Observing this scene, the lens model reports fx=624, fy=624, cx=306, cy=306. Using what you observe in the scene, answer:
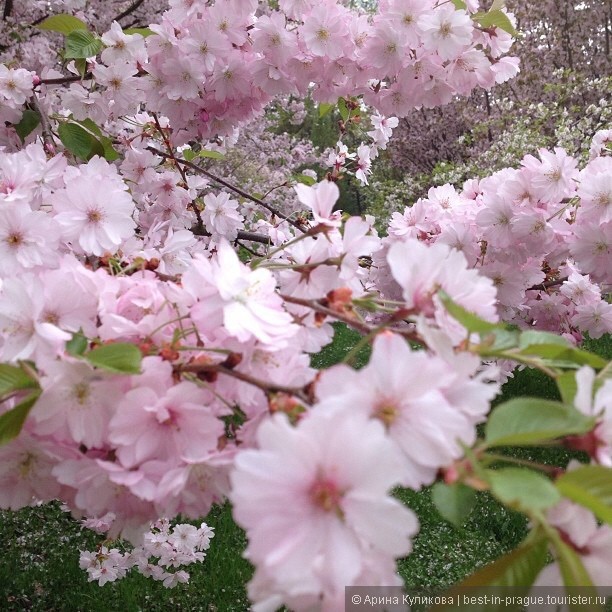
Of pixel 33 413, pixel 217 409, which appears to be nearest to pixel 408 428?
pixel 217 409

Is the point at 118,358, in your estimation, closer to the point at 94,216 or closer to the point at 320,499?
the point at 320,499

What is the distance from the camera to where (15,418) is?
Result: 66cm

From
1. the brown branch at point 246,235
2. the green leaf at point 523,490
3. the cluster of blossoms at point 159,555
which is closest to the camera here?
the green leaf at point 523,490

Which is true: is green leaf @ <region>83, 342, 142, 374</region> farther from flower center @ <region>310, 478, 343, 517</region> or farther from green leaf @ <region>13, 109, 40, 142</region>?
green leaf @ <region>13, 109, 40, 142</region>

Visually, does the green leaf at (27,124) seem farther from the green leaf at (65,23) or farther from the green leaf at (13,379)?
the green leaf at (13,379)

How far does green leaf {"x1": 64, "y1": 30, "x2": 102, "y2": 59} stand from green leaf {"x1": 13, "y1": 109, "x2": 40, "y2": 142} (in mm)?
268

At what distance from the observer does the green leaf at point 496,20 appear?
1.84 m

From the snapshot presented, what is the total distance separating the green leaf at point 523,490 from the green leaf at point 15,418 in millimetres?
465

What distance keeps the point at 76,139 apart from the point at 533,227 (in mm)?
1417

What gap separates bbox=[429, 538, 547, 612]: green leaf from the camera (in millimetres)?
551

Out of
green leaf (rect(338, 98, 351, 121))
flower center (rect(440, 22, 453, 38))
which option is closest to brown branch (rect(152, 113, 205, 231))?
green leaf (rect(338, 98, 351, 121))

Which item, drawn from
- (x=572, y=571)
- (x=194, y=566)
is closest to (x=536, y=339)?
(x=572, y=571)

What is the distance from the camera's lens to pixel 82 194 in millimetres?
1063

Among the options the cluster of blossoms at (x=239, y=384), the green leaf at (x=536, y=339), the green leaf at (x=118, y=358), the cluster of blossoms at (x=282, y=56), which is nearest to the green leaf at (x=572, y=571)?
the cluster of blossoms at (x=239, y=384)
